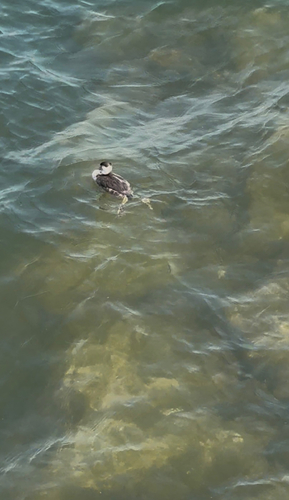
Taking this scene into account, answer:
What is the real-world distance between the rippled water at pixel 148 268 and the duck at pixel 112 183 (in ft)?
0.85

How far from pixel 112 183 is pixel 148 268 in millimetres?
1905

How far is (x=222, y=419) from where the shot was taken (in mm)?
7594

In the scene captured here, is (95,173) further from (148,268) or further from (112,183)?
(148,268)

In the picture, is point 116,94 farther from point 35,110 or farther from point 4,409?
point 4,409

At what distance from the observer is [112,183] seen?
10.7m

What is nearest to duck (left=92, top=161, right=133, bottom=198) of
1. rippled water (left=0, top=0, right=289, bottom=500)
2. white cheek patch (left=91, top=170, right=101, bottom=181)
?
white cheek patch (left=91, top=170, right=101, bottom=181)

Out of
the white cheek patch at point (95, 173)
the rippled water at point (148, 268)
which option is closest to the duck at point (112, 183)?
the white cheek patch at point (95, 173)

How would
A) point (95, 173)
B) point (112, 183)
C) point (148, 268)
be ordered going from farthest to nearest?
point (95, 173)
point (112, 183)
point (148, 268)

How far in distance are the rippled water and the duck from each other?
26cm

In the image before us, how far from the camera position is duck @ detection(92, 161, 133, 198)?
10782 millimetres

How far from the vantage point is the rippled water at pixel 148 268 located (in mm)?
7270

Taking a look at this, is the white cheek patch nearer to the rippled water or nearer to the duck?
the duck

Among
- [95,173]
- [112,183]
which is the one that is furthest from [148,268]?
[95,173]

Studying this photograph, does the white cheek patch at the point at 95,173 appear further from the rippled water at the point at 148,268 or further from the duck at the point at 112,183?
the rippled water at the point at 148,268
